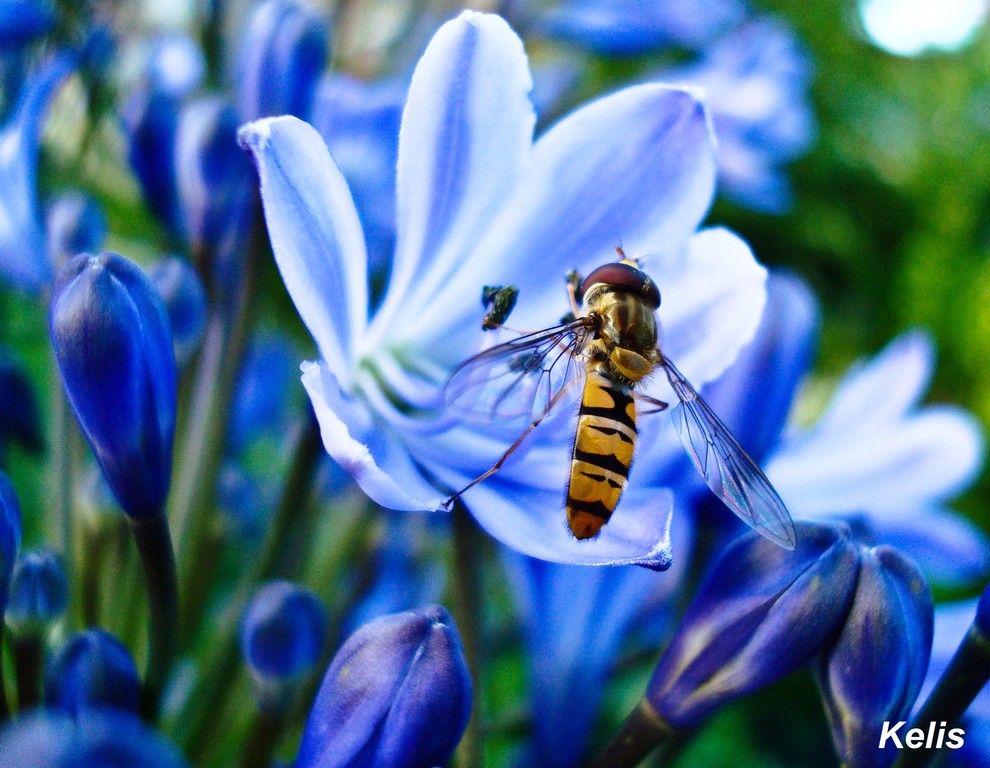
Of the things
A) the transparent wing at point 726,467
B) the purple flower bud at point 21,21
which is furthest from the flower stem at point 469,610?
the purple flower bud at point 21,21

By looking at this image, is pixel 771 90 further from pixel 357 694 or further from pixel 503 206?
pixel 357 694

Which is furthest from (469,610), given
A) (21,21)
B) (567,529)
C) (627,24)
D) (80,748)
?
(627,24)

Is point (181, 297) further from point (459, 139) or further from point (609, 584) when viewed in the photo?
point (609, 584)

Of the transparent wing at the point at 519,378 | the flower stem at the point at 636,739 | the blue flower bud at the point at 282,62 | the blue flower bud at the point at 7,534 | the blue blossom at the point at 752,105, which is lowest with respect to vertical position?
the flower stem at the point at 636,739

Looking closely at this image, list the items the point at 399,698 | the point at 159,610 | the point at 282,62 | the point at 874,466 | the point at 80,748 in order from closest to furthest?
the point at 80,748 → the point at 399,698 → the point at 159,610 → the point at 282,62 → the point at 874,466

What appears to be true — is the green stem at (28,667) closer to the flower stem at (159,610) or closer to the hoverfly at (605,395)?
the flower stem at (159,610)

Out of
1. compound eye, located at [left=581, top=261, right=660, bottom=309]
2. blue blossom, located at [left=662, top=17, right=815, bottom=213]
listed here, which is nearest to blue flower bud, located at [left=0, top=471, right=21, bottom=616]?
compound eye, located at [left=581, top=261, right=660, bottom=309]

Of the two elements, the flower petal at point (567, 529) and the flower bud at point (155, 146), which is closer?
the flower petal at point (567, 529)
